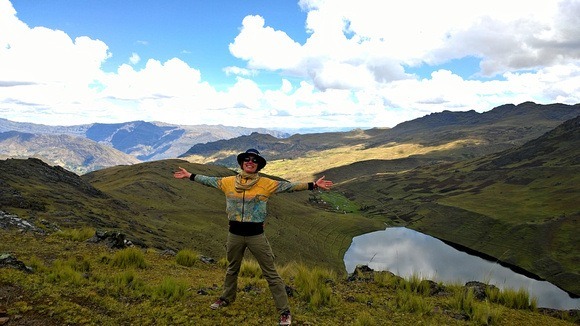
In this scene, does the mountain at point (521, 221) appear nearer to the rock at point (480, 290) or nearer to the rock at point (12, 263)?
the rock at point (480, 290)

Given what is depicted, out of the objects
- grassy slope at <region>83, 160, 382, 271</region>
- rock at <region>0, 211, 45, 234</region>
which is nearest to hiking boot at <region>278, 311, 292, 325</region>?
rock at <region>0, 211, 45, 234</region>

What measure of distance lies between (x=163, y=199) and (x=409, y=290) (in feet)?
364

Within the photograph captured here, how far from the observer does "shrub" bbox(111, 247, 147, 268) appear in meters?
14.8

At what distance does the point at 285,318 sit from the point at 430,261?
380ft

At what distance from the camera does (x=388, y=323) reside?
10.1 meters

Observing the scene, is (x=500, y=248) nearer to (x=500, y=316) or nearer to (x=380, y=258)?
(x=380, y=258)

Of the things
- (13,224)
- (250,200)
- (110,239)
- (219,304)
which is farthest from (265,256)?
(13,224)

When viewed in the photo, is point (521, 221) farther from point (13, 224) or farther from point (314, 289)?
point (13, 224)

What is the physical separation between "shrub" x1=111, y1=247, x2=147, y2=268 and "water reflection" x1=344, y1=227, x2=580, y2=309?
67921 millimetres

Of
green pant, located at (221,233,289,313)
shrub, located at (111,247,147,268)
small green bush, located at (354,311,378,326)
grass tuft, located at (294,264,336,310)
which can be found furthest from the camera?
shrub, located at (111,247,147,268)

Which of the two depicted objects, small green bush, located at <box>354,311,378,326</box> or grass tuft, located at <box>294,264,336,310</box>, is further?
grass tuft, located at <box>294,264,336,310</box>

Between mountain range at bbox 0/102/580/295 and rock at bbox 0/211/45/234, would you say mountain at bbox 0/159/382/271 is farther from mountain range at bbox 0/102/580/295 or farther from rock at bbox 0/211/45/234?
rock at bbox 0/211/45/234

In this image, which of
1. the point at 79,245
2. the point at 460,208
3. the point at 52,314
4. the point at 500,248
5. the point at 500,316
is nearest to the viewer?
the point at 52,314

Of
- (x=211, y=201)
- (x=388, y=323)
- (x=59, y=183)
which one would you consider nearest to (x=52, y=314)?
(x=388, y=323)
